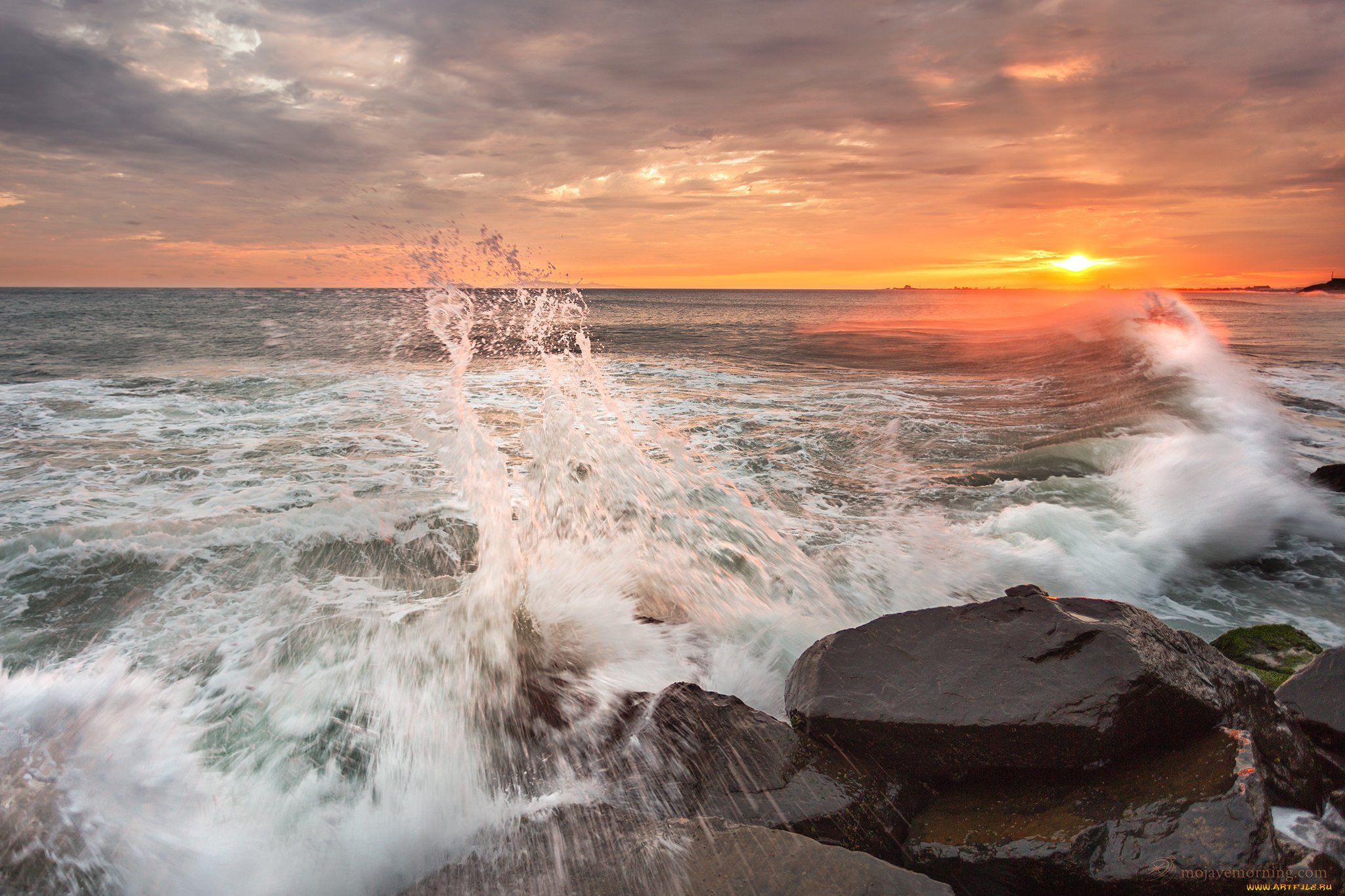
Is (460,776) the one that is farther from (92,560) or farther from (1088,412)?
(1088,412)

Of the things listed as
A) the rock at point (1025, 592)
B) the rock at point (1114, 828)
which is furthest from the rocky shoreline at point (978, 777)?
the rock at point (1025, 592)

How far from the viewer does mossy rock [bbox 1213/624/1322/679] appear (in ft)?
13.0

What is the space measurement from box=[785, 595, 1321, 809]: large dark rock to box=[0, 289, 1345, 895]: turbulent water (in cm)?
97

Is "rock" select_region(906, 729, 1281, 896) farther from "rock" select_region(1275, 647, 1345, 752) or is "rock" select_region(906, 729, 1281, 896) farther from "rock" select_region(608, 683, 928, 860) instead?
"rock" select_region(1275, 647, 1345, 752)

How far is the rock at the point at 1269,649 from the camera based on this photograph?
3977mm

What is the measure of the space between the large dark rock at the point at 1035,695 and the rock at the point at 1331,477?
7.01 metres

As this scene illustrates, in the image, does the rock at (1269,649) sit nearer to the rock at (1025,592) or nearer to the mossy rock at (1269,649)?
the mossy rock at (1269,649)

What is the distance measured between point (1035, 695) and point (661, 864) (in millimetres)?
1708

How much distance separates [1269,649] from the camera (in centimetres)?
418

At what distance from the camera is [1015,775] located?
278cm

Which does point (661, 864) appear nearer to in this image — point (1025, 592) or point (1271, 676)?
point (1025, 592)

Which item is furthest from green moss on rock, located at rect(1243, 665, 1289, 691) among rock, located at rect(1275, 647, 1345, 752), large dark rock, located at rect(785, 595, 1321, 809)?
large dark rock, located at rect(785, 595, 1321, 809)

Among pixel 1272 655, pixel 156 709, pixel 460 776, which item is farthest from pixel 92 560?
pixel 1272 655

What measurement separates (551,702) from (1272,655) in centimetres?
440
